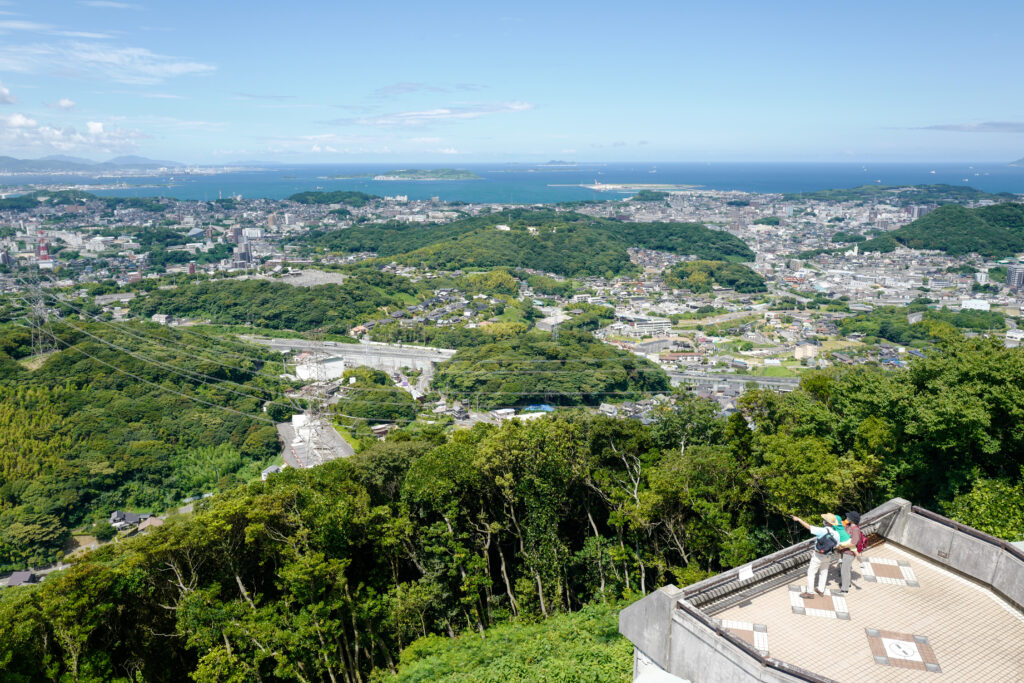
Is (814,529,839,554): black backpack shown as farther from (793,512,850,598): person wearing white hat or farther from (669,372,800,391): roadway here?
(669,372,800,391): roadway

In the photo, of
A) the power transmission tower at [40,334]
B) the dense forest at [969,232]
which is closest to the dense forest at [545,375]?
the power transmission tower at [40,334]

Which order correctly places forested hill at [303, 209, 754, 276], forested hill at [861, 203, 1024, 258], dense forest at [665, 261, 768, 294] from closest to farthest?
1. dense forest at [665, 261, 768, 294]
2. forested hill at [861, 203, 1024, 258]
3. forested hill at [303, 209, 754, 276]

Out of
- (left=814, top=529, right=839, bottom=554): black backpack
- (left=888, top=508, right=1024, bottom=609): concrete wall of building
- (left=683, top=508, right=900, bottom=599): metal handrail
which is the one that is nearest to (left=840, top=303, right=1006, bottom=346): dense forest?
(left=888, top=508, right=1024, bottom=609): concrete wall of building

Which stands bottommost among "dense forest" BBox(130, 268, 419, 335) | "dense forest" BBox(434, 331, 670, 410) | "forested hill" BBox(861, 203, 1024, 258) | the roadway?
the roadway

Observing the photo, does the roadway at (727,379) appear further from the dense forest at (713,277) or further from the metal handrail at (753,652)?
the metal handrail at (753,652)

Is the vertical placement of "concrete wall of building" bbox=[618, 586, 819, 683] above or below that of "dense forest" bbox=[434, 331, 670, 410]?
above

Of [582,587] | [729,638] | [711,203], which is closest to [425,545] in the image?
[582,587]

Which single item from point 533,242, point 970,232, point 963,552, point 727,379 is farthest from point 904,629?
point 970,232
